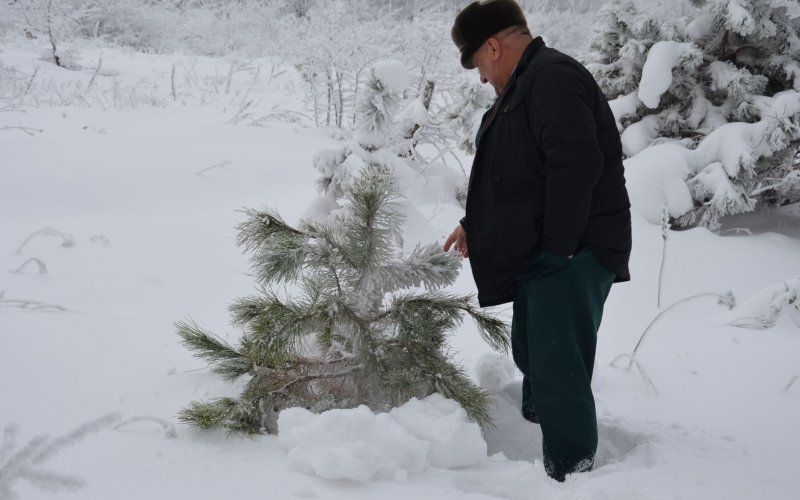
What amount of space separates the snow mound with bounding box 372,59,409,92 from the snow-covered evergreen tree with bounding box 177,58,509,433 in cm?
130

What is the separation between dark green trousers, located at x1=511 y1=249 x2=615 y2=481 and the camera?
1.73 m

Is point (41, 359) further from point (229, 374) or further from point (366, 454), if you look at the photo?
point (366, 454)

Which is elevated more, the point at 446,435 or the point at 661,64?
→ the point at 661,64

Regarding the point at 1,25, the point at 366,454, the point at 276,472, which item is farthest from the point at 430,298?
the point at 1,25

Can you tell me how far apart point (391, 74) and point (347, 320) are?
67.2 inches

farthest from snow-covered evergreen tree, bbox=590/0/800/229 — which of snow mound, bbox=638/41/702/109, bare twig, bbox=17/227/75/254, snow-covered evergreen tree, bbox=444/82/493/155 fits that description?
bare twig, bbox=17/227/75/254

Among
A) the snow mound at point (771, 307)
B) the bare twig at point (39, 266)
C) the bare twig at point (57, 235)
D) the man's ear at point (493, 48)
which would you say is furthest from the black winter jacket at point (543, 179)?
the bare twig at point (57, 235)

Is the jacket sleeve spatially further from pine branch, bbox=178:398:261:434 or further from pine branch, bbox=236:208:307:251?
pine branch, bbox=178:398:261:434

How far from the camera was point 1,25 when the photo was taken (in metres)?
11.2

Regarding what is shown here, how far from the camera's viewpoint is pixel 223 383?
2029mm

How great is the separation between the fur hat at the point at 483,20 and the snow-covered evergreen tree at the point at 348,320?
0.54 m

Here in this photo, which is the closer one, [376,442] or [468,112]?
[376,442]

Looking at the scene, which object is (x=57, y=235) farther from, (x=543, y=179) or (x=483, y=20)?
(x=543, y=179)

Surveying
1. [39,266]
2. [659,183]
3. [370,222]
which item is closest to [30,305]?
[39,266]
